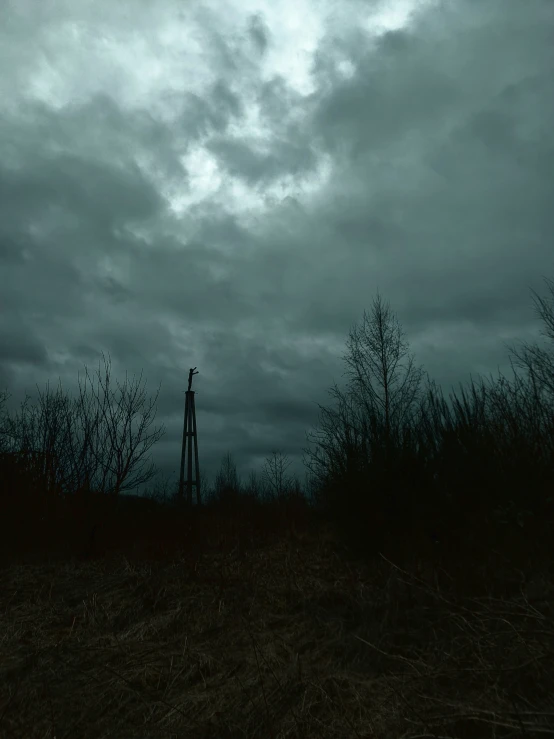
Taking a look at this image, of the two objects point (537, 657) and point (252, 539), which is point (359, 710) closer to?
point (537, 657)

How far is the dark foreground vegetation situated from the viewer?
342 centimetres

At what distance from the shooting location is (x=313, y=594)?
5.98 meters

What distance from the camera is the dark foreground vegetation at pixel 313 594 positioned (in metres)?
3.42

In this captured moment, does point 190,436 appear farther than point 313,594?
Yes

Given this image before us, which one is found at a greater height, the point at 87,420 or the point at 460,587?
the point at 87,420

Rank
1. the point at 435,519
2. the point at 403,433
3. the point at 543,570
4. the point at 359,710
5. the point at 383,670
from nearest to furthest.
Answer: the point at 359,710 < the point at 383,670 < the point at 543,570 < the point at 435,519 < the point at 403,433

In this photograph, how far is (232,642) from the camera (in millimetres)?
4996

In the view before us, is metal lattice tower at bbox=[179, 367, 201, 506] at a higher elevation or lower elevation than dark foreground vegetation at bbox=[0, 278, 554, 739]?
higher

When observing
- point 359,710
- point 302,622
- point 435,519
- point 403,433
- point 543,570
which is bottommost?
point 359,710

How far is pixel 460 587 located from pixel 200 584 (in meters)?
3.20

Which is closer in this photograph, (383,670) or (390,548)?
(383,670)

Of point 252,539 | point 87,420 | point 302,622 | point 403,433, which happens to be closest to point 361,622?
point 302,622

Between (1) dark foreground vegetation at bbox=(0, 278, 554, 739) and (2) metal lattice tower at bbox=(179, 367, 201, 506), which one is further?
(2) metal lattice tower at bbox=(179, 367, 201, 506)

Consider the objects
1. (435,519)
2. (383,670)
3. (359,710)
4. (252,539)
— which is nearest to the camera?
(359,710)
